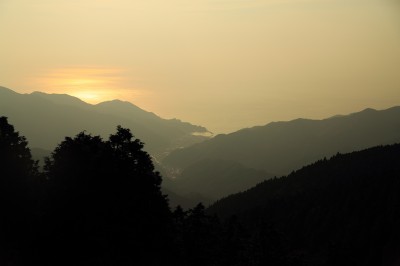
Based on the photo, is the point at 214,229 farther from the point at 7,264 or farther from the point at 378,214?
the point at 378,214

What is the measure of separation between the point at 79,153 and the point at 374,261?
100 meters

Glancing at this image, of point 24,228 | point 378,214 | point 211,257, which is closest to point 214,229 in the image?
point 211,257

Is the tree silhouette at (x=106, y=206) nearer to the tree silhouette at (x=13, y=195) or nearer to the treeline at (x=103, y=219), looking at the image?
the treeline at (x=103, y=219)

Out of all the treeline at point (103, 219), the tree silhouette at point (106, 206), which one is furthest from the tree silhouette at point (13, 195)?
the tree silhouette at point (106, 206)

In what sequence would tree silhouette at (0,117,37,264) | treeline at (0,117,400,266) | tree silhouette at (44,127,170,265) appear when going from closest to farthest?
tree silhouette at (44,127,170,265)
treeline at (0,117,400,266)
tree silhouette at (0,117,37,264)

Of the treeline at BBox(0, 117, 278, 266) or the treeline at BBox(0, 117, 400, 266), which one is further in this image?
the treeline at BBox(0, 117, 400, 266)

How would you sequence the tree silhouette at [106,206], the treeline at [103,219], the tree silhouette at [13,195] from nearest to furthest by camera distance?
the tree silhouette at [106,206], the treeline at [103,219], the tree silhouette at [13,195]

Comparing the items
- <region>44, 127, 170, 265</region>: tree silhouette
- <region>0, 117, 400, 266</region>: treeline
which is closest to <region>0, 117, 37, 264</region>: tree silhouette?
<region>0, 117, 400, 266</region>: treeline

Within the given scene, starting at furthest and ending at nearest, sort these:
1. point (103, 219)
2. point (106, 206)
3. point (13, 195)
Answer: point (13, 195) < point (106, 206) < point (103, 219)

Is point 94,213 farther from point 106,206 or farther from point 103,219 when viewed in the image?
point 106,206

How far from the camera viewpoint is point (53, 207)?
4859 centimetres

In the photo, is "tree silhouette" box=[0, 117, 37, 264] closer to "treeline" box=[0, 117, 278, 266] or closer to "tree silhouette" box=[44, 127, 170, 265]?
"treeline" box=[0, 117, 278, 266]

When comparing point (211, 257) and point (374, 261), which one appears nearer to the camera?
point (211, 257)

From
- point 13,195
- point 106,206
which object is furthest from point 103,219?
point 13,195
